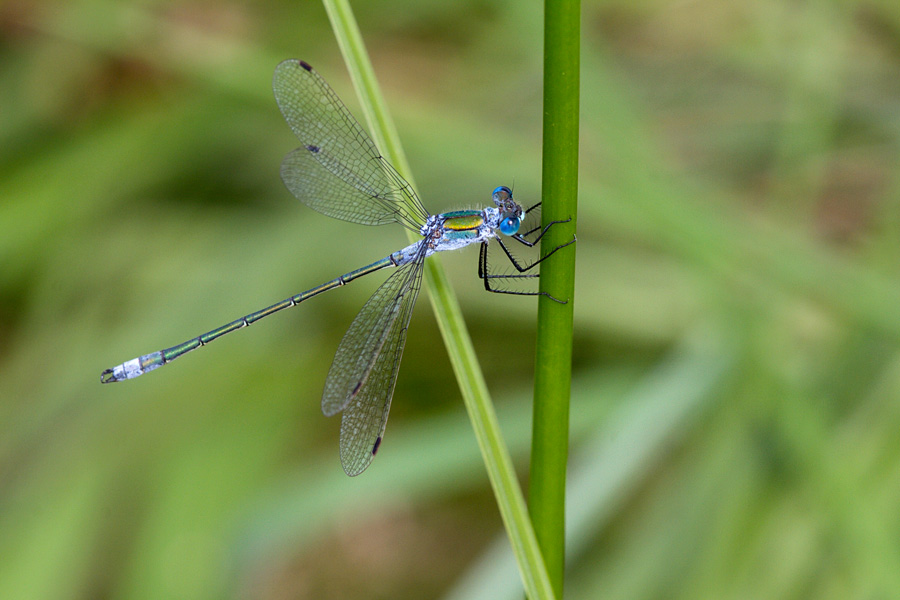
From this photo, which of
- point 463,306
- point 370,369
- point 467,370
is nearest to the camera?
point 467,370

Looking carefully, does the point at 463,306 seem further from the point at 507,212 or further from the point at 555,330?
the point at 555,330

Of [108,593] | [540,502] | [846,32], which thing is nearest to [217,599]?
[108,593]

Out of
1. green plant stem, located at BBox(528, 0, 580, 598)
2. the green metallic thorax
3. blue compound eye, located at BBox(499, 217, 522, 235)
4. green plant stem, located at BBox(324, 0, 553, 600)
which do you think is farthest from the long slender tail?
green plant stem, located at BBox(528, 0, 580, 598)

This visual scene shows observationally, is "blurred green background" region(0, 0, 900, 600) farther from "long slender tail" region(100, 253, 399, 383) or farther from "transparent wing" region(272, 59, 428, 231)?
"transparent wing" region(272, 59, 428, 231)

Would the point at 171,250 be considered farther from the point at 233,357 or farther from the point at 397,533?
the point at 397,533

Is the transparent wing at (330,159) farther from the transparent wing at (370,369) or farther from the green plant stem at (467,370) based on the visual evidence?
the green plant stem at (467,370)

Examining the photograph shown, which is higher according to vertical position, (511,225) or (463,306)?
(463,306)

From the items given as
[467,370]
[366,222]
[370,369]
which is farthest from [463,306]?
[467,370]

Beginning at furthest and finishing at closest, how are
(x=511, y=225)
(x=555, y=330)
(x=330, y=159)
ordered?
1. (x=330, y=159)
2. (x=511, y=225)
3. (x=555, y=330)

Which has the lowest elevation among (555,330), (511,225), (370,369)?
(555,330)
